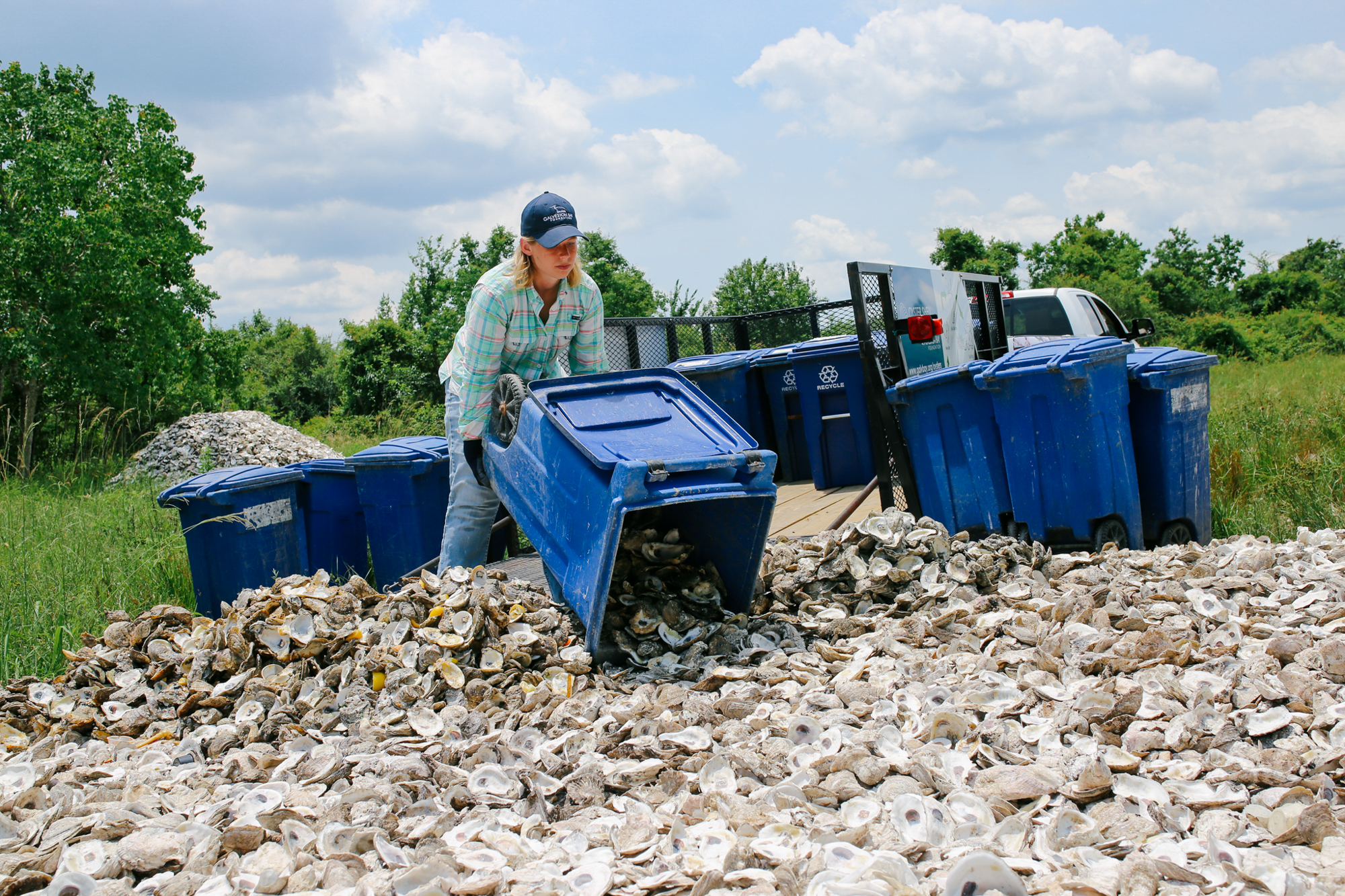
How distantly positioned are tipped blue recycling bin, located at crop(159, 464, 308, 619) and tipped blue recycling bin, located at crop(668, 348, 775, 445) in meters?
3.32

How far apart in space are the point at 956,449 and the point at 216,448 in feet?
31.1

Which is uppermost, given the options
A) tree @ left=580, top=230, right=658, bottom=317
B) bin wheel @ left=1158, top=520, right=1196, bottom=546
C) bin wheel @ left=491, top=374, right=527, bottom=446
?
tree @ left=580, top=230, right=658, bottom=317

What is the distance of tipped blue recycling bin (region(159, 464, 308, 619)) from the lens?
4.46 meters

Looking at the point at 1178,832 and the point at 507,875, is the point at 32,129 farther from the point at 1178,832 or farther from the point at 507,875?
the point at 1178,832

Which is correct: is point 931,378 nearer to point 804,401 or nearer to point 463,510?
point 804,401


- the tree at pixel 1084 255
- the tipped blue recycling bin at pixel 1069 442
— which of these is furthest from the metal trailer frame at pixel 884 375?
the tree at pixel 1084 255

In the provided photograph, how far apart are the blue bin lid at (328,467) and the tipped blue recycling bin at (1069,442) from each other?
3.36 m

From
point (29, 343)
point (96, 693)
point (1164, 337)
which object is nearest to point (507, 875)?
point (96, 693)

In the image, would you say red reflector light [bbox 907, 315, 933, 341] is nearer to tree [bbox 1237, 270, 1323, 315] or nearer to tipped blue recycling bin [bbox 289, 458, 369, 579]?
tipped blue recycling bin [bbox 289, 458, 369, 579]

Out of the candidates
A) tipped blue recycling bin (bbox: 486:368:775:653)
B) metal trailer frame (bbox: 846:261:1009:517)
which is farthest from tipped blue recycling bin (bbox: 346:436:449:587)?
metal trailer frame (bbox: 846:261:1009:517)

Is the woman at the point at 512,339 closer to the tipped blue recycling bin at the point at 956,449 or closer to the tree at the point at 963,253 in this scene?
the tipped blue recycling bin at the point at 956,449

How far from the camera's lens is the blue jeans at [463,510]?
3973mm

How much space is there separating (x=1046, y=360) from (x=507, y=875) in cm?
341

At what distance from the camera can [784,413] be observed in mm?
7012
